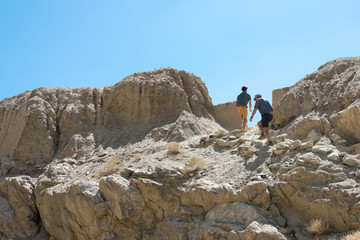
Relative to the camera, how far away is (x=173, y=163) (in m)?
11.2

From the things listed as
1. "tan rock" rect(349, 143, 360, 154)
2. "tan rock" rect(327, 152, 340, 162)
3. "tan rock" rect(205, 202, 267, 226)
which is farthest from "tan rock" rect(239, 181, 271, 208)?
"tan rock" rect(349, 143, 360, 154)

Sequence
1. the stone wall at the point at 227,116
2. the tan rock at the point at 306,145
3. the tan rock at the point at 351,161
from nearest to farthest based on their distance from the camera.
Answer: the tan rock at the point at 351,161, the tan rock at the point at 306,145, the stone wall at the point at 227,116

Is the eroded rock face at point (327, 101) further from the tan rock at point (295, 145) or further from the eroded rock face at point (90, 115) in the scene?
the eroded rock face at point (90, 115)

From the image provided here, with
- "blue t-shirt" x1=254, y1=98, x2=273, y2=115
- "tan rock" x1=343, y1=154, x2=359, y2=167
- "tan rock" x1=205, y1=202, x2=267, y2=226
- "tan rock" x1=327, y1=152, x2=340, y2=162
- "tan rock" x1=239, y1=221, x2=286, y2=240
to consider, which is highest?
"blue t-shirt" x1=254, y1=98, x2=273, y2=115

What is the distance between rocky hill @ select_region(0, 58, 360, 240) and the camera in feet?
28.4

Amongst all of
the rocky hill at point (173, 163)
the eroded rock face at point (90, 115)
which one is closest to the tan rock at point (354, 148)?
the rocky hill at point (173, 163)

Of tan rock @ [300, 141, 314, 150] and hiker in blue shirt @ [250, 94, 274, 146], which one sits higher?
hiker in blue shirt @ [250, 94, 274, 146]

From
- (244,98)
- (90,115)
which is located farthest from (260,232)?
(90,115)

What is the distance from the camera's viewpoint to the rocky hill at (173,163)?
866cm

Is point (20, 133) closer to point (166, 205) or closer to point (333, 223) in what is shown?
point (166, 205)

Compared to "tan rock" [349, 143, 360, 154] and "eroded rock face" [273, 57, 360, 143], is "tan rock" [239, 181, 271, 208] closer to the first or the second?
"tan rock" [349, 143, 360, 154]

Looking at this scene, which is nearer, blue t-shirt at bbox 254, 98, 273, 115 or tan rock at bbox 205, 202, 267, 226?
tan rock at bbox 205, 202, 267, 226

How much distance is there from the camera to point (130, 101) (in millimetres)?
15883

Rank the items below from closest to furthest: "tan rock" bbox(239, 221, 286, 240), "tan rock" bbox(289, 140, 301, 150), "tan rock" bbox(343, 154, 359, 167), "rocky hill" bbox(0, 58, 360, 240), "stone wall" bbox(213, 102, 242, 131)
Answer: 1. "tan rock" bbox(239, 221, 286, 240)
2. "tan rock" bbox(343, 154, 359, 167)
3. "rocky hill" bbox(0, 58, 360, 240)
4. "tan rock" bbox(289, 140, 301, 150)
5. "stone wall" bbox(213, 102, 242, 131)
